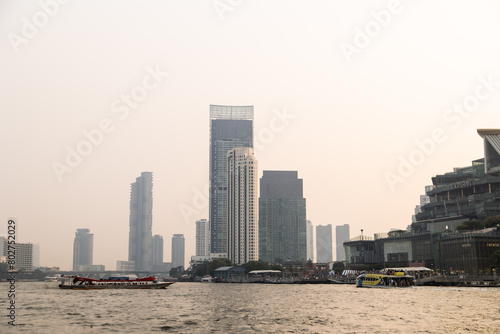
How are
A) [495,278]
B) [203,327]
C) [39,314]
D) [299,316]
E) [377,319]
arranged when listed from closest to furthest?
[203,327] < [377,319] < [299,316] < [39,314] < [495,278]

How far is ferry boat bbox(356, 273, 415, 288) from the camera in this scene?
175 metres

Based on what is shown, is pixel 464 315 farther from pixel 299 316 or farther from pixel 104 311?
pixel 104 311

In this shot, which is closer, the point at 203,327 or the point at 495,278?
the point at 203,327

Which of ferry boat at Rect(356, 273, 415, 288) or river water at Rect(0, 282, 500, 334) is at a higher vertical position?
ferry boat at Rect(356, 273, 415, 288)

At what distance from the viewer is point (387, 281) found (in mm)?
178750

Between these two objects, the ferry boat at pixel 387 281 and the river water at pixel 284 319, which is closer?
the river water at pixel 284 319

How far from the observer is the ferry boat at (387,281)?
574 feet

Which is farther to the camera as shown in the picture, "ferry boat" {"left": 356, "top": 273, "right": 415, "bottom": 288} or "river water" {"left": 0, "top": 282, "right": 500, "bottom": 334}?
"ferry boat" {"left": 356, "top": 273, "right": 415, "bottom": 288}

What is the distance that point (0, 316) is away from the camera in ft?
294

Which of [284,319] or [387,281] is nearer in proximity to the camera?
[284,319]

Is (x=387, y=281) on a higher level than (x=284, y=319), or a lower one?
higher

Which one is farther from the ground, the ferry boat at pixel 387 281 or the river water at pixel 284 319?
the ferry boat at pixel 387 281

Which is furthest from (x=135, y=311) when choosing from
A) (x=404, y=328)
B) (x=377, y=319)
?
(x=404, y=328)

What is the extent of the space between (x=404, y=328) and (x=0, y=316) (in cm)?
6308
